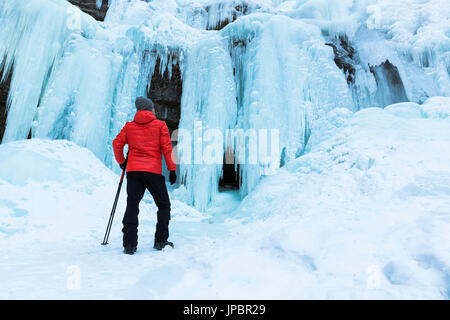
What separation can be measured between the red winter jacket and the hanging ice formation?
12.5 ft

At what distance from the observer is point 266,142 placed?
6117 millimetres

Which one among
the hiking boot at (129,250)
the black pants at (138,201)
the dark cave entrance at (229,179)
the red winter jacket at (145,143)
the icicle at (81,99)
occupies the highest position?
the icicle at (81,99)

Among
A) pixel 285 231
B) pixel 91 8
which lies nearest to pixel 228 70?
pixel 285 231

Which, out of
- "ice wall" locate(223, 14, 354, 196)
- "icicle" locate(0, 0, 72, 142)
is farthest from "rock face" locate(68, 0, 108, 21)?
A: "ice wall" locate(223, 14, 354, 196)

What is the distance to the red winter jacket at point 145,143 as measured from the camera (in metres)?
2.38

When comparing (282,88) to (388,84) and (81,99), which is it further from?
(81,99)

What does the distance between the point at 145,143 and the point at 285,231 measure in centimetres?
152

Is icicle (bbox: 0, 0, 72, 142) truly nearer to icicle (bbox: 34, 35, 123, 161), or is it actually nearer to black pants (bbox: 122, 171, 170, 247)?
icicle (bbox: 34, 35, 123, 161)

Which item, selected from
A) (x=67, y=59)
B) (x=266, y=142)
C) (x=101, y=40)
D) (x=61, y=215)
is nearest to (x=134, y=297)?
(x=61, y=215)

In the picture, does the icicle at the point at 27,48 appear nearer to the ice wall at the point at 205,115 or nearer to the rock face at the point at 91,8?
the ice wall at the point at 205,115

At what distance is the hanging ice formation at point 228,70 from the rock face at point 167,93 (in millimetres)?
369

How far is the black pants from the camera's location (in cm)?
231

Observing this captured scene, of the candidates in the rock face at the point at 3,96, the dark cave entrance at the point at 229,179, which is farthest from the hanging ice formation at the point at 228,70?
the dark cave entrance at the point at 229,179
